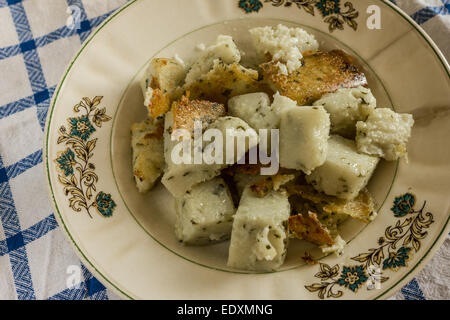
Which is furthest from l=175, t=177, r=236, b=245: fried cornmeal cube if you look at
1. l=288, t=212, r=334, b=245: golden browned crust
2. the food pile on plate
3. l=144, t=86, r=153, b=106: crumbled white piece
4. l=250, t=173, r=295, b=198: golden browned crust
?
l=144, t=86, r=153, b=106: crumbled white piece

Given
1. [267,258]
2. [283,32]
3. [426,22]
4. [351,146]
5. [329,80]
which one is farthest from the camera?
[426,22]

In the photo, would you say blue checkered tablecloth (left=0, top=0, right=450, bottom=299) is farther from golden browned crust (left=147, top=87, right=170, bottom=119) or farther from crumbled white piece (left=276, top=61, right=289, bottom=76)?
crumbled white piece (left=276, top=61, right=289, bottom=76)

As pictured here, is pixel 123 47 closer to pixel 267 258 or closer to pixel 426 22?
pixel 267 258

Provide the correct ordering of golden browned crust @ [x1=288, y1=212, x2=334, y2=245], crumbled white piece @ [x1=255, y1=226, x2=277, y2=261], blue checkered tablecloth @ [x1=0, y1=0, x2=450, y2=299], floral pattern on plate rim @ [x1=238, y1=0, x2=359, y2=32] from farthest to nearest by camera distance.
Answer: floral pattern on plate rim @ [x1=238, y1=0, x2=359, y2=32] → blue checkered tablecloth @ [x1=0, y1=0, x2=450, y2=299] → golden browned crust @ [x1=288, y1=212, x2=334, y2=245] → crumbled white piece @ [x1=255, y1=226, x2=277, y2=261]

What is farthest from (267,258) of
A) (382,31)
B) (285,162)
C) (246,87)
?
(382,31)

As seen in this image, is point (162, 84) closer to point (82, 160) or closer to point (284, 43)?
point (82, 160)

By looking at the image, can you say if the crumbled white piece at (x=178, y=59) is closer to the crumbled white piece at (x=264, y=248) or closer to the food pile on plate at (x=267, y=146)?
the food pile on plate at (x=267, y=146)

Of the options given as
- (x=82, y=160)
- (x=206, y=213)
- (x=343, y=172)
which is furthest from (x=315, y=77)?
(x=82, y=160)
